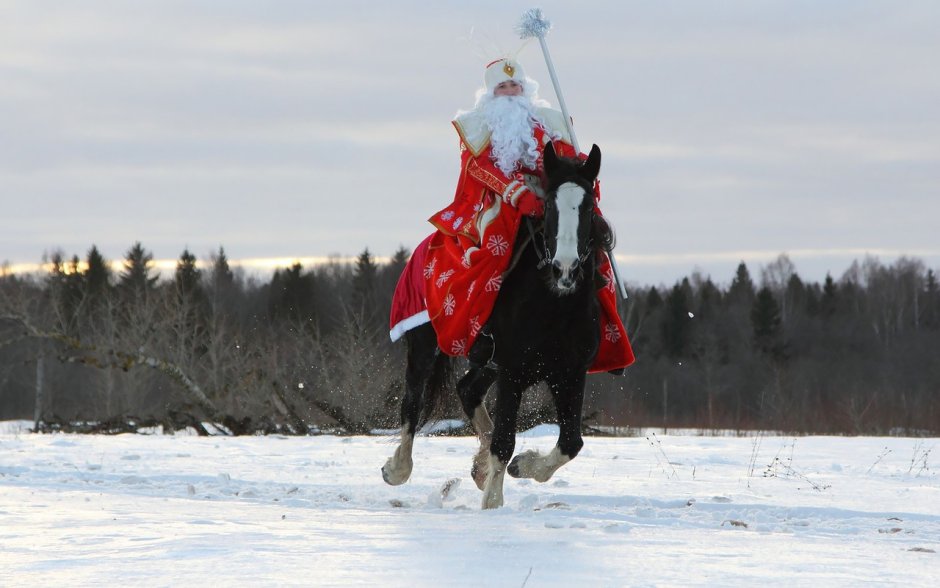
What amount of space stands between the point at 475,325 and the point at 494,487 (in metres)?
0.98

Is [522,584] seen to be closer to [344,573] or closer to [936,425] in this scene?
[344,573]

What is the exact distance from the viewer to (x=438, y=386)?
9273 millimetres

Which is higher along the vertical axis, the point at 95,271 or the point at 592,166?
the point at 95,271

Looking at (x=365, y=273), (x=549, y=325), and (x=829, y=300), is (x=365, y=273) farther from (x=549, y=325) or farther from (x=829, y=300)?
(x=549, y=325)

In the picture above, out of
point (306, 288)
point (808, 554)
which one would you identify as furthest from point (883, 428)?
point (306, 288)

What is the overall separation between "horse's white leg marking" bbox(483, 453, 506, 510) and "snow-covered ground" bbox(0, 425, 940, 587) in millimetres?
155

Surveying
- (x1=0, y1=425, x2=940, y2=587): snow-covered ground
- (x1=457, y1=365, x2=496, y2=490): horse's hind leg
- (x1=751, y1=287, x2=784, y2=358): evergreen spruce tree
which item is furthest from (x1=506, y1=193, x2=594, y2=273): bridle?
(x1=751, y1=287, x2=784, y2=358): evergreen spruce tree

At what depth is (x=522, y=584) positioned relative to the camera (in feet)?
14.8

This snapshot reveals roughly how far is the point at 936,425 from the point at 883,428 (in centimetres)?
116

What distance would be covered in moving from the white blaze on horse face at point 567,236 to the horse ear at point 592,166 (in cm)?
33

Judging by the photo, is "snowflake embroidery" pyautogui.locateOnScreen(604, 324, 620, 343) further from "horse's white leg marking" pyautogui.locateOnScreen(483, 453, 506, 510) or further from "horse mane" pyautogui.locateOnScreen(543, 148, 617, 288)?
"horse's white leg marking" pyautogui.locateOnScreen(483, 453, 506, 510)

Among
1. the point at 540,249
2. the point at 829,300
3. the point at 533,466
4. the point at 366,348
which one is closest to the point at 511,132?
the point at 540,249

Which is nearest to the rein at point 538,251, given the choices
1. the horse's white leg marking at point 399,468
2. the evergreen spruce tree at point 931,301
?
the horse's white leg marking at point 399,468

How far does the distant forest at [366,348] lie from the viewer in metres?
21.8
